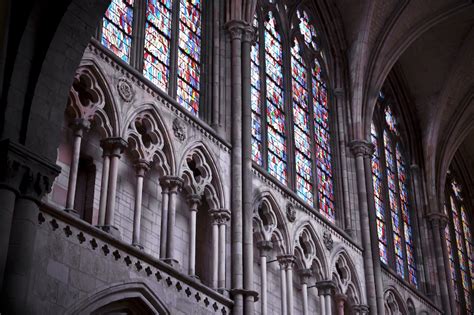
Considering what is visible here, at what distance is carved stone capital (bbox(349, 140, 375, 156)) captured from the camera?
822 inches

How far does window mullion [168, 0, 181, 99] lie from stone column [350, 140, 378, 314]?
21.1ft

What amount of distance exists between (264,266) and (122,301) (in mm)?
3971

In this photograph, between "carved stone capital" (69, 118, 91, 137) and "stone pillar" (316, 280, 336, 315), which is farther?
"stone pillar" (316, 280, 336, 315)

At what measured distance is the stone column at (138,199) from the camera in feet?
42.3

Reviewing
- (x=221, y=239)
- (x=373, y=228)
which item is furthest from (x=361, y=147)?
(x=221, y=239)

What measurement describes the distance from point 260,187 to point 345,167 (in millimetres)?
4825

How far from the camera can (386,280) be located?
806 inches

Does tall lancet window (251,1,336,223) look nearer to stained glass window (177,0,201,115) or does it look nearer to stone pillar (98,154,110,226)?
stained glass window (177,0,201,115)

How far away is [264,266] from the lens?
15703 millimetres

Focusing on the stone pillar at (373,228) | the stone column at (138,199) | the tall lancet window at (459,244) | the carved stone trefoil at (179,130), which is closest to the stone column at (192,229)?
the carved stone trefoil at (179,130)

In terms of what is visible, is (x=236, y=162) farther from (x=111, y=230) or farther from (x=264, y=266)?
(x=111, y=230)

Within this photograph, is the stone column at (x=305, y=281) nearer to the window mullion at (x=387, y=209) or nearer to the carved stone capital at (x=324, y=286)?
the carved stone capital at (x=324, y=286)

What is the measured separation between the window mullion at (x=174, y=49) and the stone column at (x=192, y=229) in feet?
6.28

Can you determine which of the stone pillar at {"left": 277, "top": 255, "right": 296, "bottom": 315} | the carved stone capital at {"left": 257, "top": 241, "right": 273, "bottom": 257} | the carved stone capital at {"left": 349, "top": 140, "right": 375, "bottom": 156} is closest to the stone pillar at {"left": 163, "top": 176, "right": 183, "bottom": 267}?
the carved stone capital at {"left": 257, "top": 241, "right": 273, "bottom": 257}
